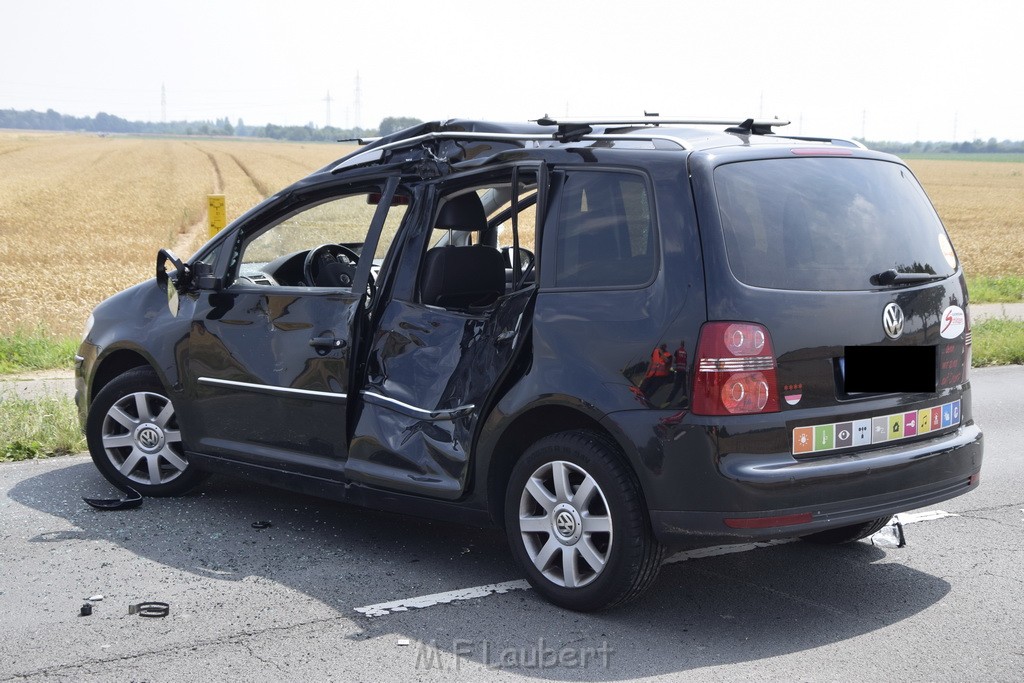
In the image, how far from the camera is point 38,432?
804 cm

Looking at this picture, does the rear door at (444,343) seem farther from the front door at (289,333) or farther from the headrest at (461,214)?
the front door at (289,333)

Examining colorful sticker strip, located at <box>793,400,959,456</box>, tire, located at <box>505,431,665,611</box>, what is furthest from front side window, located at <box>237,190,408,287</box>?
colorful sticker strip, located at <box>793,400,959,456</box>

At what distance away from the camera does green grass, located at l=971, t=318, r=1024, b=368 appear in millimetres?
12683

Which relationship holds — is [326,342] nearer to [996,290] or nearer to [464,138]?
[464,138]

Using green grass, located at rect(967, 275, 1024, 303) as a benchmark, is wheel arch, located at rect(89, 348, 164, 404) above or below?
above

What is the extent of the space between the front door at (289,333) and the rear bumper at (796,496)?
6.19 ft

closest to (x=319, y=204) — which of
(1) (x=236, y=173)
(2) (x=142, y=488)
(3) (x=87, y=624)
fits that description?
(2) (x=142, y=488)

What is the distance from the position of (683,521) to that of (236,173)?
2597 inches

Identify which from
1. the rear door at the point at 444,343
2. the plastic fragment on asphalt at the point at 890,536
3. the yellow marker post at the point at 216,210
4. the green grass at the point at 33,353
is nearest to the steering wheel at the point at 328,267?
the rear door at the point at 444,343

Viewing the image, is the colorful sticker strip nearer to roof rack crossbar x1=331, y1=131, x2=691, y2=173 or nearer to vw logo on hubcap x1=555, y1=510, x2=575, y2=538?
vw logo on hubcap x1=555, y1=510, x2=575, y2=538

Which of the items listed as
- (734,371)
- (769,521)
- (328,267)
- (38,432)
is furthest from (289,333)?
(38,432)

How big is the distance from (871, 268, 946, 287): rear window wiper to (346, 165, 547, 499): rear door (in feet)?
4.36

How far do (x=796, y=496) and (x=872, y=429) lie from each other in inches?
17.8

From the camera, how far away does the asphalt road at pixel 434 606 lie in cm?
418
